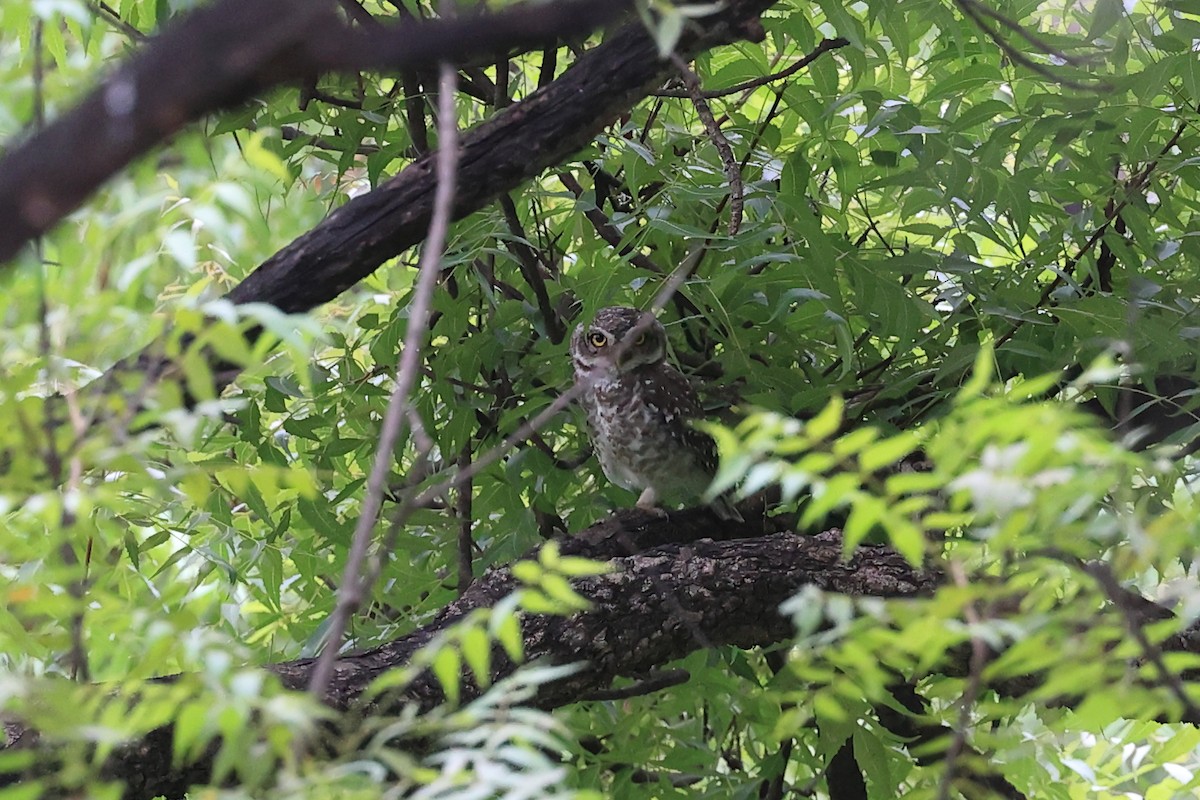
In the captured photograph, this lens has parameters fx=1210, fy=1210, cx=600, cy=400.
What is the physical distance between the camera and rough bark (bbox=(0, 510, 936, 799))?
1.62m

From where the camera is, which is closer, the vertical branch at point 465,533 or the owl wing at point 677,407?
the vertical branch at point 465,533

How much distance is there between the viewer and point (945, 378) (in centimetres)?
193

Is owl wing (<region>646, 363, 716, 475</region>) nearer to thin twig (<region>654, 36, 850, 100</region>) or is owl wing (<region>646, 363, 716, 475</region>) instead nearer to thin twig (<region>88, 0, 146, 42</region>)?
thin twig (<region>654, 36, 850, 100</region>)

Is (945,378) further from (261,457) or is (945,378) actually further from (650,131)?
(261,457)

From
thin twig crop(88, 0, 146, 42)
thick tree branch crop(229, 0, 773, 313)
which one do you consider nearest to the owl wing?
thick tree branch crop(229, 0, 773, 313)

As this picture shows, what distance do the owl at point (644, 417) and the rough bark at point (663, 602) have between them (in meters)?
0.42

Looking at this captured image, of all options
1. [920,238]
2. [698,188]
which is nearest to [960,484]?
[698,188]

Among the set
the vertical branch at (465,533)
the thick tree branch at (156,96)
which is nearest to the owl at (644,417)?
the vertical branch at (465,533)

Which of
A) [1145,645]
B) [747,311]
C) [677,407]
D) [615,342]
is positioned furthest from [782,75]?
[1145,645]

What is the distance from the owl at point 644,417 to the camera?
7.68 ft

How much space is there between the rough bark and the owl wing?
538 millimetres

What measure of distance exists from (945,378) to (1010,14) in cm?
56

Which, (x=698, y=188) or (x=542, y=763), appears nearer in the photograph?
(x=542, y=763)

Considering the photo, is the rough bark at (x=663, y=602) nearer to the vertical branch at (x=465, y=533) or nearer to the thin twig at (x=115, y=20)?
the vertical branch at (x=465, y=533)
